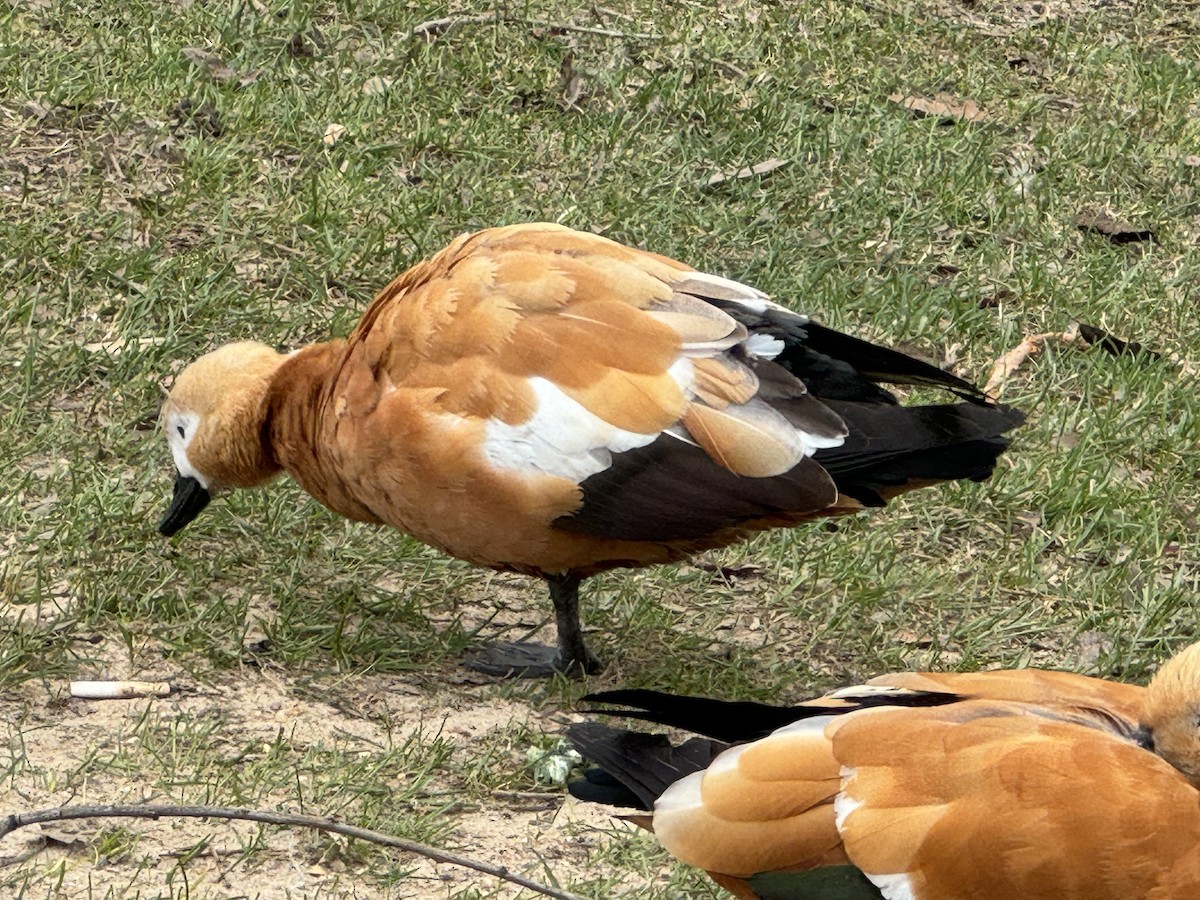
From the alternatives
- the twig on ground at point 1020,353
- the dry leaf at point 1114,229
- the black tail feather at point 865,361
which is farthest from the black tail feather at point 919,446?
the dry leaf at point 1114,229

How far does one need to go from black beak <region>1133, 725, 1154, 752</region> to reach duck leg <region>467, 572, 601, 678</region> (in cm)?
159

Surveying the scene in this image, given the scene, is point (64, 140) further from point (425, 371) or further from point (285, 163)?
point (425, 371)

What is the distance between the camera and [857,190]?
6328mm

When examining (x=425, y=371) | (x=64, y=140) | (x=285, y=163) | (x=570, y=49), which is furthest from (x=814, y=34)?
(x=425, y=371)

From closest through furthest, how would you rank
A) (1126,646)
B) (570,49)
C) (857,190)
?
1. (1126,646)
2. (857,190)
3. (570,49)

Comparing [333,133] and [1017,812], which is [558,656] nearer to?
[1017,812]

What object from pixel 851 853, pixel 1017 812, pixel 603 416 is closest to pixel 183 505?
pixel 603 416

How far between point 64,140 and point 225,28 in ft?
2.94

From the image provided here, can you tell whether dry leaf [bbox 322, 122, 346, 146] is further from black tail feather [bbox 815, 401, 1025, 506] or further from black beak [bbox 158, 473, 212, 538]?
black tail feather [bbox 815, 401, 1025, 506]

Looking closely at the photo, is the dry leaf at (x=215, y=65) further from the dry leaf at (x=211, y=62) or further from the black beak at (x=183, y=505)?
the black beak at (x=183, y=505)

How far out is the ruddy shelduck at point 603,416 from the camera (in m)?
3.89

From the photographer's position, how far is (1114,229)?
6.39 metres

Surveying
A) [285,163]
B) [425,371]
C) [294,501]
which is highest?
[425,371]

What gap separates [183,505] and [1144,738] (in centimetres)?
254
